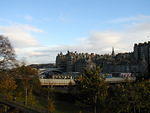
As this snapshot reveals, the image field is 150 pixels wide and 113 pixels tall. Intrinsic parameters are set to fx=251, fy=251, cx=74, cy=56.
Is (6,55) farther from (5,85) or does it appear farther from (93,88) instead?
(93,88)

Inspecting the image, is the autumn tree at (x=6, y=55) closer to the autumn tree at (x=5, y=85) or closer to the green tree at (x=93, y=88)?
the autumn tree at (x=5, y=85)

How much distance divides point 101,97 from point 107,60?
515 feet

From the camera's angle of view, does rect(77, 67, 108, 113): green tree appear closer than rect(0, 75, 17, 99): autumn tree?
No

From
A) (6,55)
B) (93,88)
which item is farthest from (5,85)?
(93,88)

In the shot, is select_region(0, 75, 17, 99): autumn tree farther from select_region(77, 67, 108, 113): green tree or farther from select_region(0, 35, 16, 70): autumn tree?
select_region(77, 67, 108, 113): green tree

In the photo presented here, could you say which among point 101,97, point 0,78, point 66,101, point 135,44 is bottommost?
point 66,101

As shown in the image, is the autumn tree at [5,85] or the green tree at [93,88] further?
the green tree at [93,88]

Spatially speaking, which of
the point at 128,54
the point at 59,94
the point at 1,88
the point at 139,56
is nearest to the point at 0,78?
the point at 1,88

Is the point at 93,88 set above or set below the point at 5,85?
below

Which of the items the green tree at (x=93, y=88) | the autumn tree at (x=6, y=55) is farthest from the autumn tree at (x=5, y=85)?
the green tree at (x=93, y=88)

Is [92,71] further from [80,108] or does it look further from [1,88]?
[1,88]

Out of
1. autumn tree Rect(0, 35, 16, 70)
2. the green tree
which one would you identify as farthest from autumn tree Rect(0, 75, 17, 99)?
the green tree

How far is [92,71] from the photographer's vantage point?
4134cm

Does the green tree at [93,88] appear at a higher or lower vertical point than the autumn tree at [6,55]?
lower
